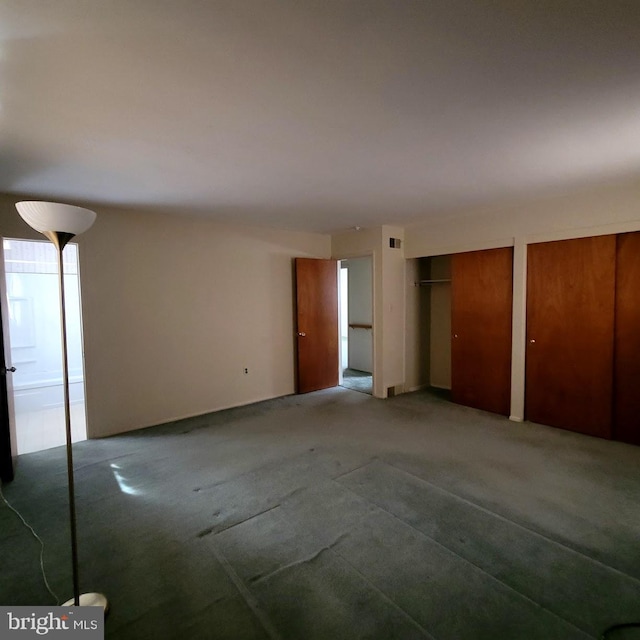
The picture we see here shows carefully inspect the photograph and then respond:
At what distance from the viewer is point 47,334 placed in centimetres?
617

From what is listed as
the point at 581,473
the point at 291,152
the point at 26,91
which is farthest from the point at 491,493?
the point at 26,91

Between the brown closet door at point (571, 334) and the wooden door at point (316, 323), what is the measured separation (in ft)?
8.96

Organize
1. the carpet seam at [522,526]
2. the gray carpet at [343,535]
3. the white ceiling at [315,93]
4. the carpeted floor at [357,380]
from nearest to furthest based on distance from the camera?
the white ceiling at [315,93] < the gray carpet at [343,535] < the carpet seam at [522,526] < the carpeted floor at [357,380]

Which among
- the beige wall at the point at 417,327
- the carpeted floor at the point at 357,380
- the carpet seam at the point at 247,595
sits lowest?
the carpet seam at the point at 247,595

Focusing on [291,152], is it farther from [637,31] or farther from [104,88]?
[637,31]

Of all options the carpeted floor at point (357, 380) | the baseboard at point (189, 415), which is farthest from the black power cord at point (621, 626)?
the baseboard at point (189, 415)

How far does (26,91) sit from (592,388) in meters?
4.89

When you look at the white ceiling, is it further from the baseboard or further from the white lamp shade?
the baseboard

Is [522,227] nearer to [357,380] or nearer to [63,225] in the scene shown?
[357,380]

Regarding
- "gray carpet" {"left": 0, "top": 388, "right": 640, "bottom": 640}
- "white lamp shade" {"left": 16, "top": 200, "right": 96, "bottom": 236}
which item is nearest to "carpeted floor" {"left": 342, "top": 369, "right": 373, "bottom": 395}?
"gray carpet" {"left": 0, "top": 388, "right": 640, "bottom": 640}

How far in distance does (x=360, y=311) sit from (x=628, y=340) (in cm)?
400

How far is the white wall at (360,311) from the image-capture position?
660 cm

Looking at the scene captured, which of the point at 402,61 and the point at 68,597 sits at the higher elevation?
the point at 402,61

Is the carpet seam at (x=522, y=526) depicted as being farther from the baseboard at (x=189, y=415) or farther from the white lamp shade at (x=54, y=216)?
the white lamp shade at (x=54, y=216)
